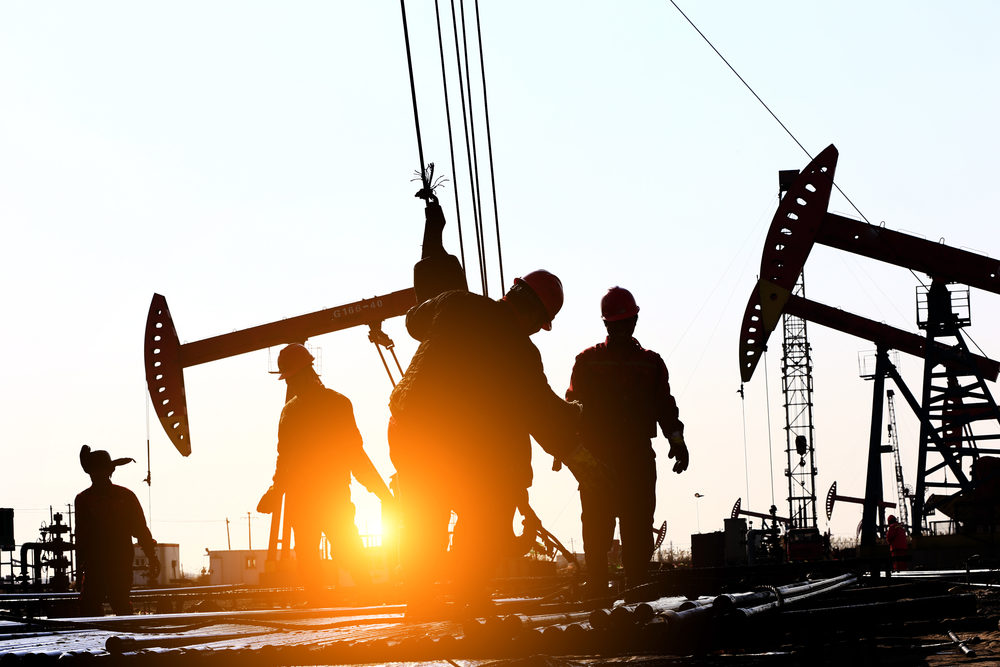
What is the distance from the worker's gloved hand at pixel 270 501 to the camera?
9188mm

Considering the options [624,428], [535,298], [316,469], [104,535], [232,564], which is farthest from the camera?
[232,564]

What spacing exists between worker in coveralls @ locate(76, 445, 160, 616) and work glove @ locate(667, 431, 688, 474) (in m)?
3.95

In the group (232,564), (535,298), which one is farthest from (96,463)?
(232,564)

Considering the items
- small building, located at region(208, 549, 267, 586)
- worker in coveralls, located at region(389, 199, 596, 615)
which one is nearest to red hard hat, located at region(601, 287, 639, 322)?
worker in coveralls, located at region(389, 199, 596, 615)

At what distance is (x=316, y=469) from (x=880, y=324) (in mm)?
Result: 32157

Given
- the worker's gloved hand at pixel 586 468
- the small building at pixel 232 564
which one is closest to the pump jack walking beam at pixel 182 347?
the worker's gloved hand at pixel 586 468

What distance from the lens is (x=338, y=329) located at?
30094mm

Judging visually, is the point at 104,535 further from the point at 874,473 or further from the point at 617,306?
the point at 874,473

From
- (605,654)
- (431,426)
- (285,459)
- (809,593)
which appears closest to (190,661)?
(605,654)

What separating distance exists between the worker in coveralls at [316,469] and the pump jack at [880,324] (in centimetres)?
2045

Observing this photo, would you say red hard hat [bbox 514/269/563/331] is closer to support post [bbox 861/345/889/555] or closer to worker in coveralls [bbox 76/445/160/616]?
worker in coveralls [bbox 76/445/160/616]

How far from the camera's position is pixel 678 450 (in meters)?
7.27

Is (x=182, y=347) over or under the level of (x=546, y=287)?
over

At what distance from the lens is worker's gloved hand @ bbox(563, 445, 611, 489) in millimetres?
4922
